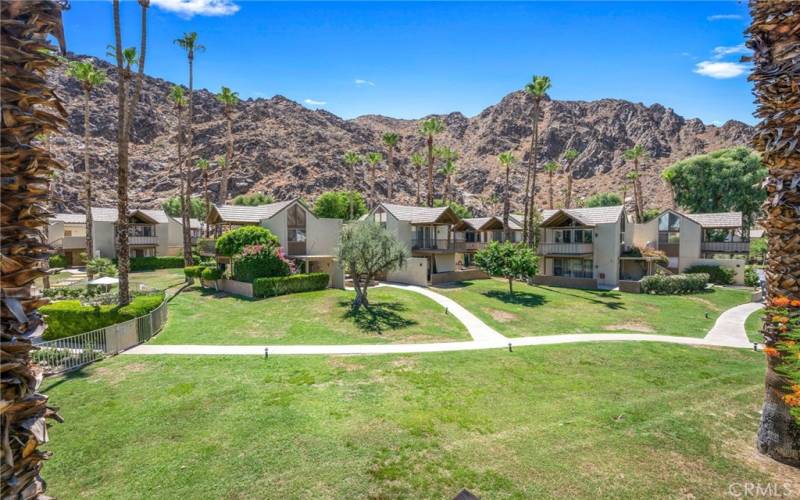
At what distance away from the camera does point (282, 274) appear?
32.6 metres

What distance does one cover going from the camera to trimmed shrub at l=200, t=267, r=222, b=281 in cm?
3316

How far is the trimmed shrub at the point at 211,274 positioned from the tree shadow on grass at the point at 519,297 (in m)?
22.8

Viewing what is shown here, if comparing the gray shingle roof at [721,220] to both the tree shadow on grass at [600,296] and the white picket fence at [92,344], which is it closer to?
→ the tree shadow on grass at [600,296]

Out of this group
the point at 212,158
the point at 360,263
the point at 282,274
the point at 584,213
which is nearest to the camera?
the point at 360,263

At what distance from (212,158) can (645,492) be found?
13011cm

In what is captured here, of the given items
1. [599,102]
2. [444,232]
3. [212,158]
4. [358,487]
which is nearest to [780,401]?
[358,487]

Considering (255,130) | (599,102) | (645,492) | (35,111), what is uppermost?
(599,102)

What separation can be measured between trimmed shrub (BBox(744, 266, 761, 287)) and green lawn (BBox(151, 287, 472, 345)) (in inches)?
1418

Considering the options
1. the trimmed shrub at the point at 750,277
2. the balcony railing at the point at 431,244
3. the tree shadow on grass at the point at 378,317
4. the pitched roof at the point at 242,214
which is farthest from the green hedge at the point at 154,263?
the trimmed shrub at the point at 750,277

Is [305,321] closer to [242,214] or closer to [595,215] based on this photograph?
[242,214]

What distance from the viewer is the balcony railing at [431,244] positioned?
42625 mm

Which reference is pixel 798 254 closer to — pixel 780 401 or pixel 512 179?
pixel 780 401

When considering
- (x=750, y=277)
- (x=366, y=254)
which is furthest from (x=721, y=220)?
(x=366, y=254)

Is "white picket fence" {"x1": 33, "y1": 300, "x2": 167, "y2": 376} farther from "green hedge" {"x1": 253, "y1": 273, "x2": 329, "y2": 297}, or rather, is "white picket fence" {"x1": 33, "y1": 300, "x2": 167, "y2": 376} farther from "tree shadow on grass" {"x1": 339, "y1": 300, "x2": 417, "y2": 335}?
"tree shadow on grass" {"x1": 339, "y1": 300, "x2": 417, "y2": 335}
